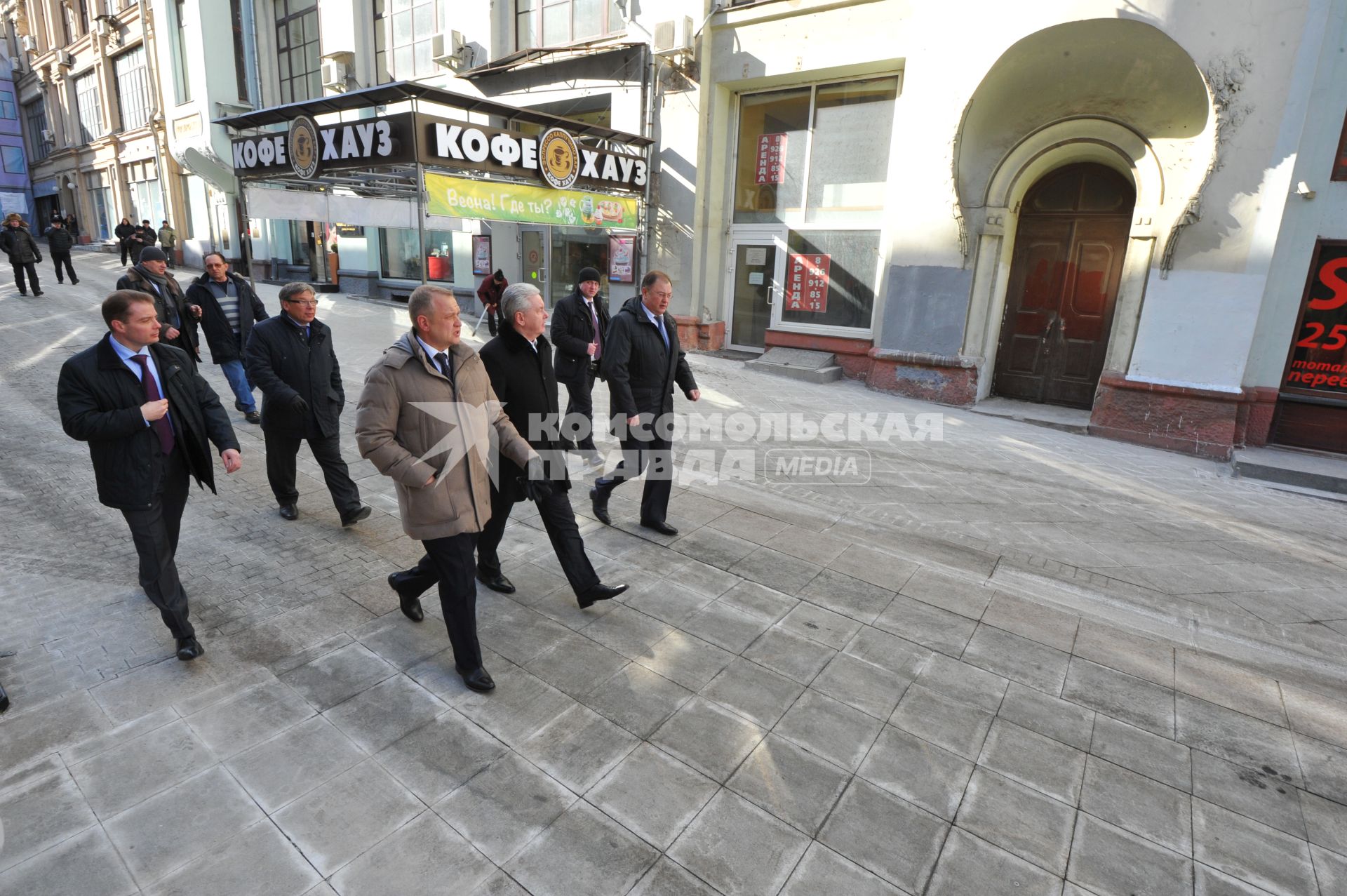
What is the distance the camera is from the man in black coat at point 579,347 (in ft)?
23.1

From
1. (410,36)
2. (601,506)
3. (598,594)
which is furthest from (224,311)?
(410,36)

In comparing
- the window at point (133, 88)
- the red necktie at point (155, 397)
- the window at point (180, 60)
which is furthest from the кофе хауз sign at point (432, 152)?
the window at point (133, 88)

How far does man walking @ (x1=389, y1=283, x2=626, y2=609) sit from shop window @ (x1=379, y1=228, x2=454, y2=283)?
14902 millimetres

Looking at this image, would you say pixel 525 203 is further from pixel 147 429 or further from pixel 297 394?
pixel 147 429

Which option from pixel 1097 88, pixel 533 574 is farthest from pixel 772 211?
pixel 533 574

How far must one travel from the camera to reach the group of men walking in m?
3.43

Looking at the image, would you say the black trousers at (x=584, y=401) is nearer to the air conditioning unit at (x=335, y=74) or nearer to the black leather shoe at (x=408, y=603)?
the black leather shoe at (x=408, y=603)

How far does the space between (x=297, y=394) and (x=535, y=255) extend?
472 inches

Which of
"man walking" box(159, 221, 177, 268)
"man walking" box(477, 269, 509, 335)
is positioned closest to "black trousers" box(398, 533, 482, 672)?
"man walking" box(477, 269, 509, 335)

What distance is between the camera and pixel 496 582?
187 inches

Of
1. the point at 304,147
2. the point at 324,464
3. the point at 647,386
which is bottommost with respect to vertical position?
the point at 324,464

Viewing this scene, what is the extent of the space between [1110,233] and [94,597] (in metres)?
12.0

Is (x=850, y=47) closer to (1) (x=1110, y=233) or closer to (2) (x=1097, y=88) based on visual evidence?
(2) (x=1097, y=88)

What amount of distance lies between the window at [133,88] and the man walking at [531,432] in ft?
96.0
